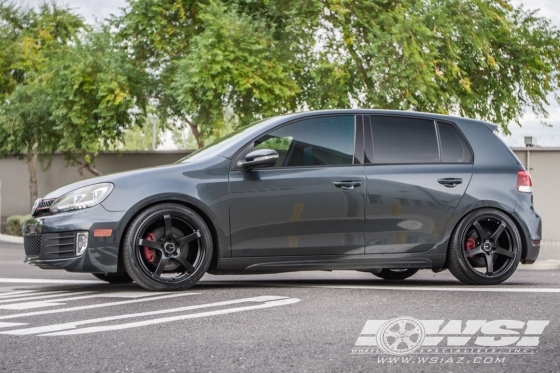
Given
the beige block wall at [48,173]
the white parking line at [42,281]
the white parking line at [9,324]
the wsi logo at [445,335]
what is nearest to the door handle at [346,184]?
the wsi logo at [445,335]

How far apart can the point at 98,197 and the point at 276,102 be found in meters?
14.9

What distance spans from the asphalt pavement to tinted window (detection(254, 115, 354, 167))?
3.81 feet

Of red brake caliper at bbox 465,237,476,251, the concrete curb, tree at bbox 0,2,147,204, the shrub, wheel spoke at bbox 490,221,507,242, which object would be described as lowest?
the concrete curb

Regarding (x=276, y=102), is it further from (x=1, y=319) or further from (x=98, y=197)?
(x=1, y=319)

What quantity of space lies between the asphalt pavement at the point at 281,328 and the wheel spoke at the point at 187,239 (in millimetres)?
411

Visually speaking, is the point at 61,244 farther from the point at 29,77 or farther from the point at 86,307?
the point at 29,77

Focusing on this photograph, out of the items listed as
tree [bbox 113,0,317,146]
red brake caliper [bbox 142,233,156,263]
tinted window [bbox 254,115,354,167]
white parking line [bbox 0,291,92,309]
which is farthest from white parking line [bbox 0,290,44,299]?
tree [bbox 113,0,317,146]

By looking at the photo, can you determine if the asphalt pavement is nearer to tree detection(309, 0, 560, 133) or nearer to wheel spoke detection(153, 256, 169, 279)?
wheel spoke detection(153, 256, 169, 279)

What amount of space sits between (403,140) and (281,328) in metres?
3.39

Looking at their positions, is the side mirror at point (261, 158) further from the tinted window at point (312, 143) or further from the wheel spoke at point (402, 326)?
the wheel spoke at point (402, 326)

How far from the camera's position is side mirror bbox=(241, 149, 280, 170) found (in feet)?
26.2

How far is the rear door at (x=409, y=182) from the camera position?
27.7 feet

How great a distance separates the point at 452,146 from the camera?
A: 29.3ft

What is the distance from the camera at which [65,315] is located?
648 cm
